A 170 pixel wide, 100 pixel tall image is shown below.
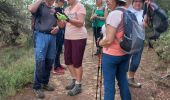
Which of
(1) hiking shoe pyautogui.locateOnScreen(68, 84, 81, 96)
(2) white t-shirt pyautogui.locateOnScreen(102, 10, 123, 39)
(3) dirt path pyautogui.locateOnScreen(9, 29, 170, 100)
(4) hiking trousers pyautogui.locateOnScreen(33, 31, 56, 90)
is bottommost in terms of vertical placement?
(3) dirt path pyautogui.locateOnScreen(9, 29, 170, 100)

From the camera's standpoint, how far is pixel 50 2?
251 inches

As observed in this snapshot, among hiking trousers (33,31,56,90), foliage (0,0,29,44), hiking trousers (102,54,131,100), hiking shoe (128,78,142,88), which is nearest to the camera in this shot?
hiking trousers (102,54,131,100)

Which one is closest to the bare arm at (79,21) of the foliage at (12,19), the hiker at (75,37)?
the hiker at (75,37)

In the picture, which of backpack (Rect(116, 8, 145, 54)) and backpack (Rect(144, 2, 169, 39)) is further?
backpack (Rect(144, 2, 169, 39))

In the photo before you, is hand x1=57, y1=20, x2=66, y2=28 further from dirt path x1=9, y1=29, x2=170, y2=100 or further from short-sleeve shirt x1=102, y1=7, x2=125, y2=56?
short-sleeve shirt x1=102, y1=7, x2=125, y2=56

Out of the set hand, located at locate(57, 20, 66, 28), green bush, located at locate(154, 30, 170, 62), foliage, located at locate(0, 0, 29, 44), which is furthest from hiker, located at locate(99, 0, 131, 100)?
foliage, located at locate(0, 0, 29, 44)

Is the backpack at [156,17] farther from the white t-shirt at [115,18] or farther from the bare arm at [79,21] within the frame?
the white t-shirt at [115,18]

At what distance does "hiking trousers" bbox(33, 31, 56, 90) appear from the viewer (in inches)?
252

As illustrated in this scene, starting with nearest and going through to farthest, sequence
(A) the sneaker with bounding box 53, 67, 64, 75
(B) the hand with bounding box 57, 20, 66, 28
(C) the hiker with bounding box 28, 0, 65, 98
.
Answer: (C) the hiker with bounding box 28, 0, 65, 98 < (B) the hand with bounding box 57, 20, 66, 28 < (A) the sneaker with bounding box 53, 67, 64, 75

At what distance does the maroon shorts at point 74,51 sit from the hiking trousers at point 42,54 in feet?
0.93

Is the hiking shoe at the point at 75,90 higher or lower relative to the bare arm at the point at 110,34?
lower

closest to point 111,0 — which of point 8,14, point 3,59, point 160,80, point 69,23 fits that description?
point 69,23

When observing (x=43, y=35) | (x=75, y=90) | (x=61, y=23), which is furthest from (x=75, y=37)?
(x=75, y=90)

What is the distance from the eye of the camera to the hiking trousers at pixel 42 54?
21.0ft
